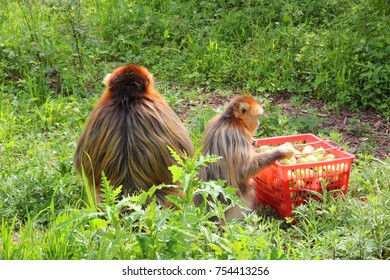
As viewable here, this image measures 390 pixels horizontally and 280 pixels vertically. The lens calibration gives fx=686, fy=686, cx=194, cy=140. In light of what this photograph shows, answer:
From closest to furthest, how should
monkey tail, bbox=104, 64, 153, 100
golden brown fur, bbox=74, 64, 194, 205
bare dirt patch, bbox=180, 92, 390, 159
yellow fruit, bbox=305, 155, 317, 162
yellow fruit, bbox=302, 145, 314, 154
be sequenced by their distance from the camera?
golden brown fur, bbox=74, 64, 194, 205 → monkey tail, bbox=104, 64, 153, 100 → yellow fruit, bbox=305, 155, 317, 162 → yellow fruit, bbox=302, 145, 314, 154 → bare dirt patch, bbox=180, 92, 390, 159

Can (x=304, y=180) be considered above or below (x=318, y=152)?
below

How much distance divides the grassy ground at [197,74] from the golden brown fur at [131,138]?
47cm

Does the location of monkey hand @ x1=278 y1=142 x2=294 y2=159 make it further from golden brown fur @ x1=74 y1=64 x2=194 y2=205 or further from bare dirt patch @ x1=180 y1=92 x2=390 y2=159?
bare dirt patch @ x1=180 y1=92 x2=390 y2=159

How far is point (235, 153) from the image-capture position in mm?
5453

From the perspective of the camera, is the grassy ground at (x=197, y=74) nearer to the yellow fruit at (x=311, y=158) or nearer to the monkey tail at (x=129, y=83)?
the yellow fruit at (x=311, y=158)

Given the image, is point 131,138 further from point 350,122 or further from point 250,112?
point 350,122

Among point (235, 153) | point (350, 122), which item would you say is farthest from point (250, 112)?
point (350, 122)

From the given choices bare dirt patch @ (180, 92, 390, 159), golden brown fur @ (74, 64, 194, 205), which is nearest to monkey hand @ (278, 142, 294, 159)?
golden brown fur @ (74, 64, 194, 205)

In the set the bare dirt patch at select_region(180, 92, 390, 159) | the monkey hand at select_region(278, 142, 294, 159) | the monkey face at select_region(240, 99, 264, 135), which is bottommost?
the bare dirt patch at select_region(180, 92, 390, 159)

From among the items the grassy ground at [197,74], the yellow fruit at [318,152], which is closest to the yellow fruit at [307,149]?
the yellow fruit at [318,152]

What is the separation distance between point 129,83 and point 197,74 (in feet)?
9.32

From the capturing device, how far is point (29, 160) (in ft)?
20.7

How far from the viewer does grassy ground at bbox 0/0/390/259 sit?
5234 mm

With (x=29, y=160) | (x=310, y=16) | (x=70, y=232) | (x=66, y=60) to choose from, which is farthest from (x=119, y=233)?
(x=310, y=16)
